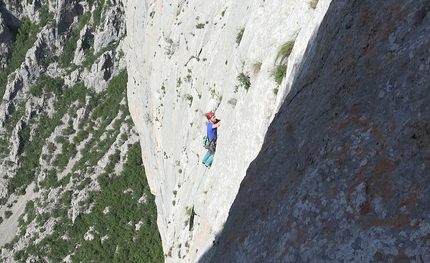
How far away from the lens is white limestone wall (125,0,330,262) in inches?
524

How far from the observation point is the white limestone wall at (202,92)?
13.3 metres

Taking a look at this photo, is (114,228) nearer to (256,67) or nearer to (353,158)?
(256,67)

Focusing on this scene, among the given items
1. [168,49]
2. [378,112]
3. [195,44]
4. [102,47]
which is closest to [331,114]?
[378,112]

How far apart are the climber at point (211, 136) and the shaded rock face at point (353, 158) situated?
25.6 feet

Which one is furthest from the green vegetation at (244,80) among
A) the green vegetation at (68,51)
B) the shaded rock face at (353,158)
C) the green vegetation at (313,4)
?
the green vegetation at (68,51)

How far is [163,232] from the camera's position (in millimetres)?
29875

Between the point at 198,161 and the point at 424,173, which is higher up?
the point at 198,161

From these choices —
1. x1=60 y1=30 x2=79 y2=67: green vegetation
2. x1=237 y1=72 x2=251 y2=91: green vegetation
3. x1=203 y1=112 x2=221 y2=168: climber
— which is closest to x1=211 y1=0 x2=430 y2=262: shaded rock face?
x1=237 y1=72 x2=251 y2=91: green vegetation

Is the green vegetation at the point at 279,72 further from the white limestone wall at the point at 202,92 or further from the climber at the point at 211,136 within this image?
the climber at the point at 211,136

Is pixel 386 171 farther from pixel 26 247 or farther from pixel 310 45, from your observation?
pixel 26 247

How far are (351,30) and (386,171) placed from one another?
347 centimetres

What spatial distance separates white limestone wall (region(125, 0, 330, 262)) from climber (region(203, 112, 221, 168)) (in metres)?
0.40

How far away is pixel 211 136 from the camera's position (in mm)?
16984

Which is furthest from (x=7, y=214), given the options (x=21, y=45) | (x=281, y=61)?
(x=281, y=61)
